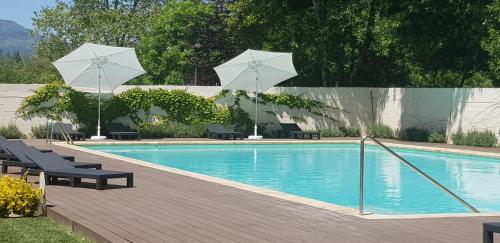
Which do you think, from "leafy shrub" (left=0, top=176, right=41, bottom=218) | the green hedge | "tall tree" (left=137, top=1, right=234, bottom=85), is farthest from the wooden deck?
"tall tree" (left=137, top=1, right=234, bottom=85)

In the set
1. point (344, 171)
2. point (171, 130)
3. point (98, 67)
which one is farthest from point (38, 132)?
point (344, 171)

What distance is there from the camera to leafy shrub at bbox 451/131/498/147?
916 inches

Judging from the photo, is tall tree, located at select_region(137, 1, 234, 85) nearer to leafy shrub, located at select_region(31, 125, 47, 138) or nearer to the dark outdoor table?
leafy shrub, located at select_region(31, 125, 47, 138)

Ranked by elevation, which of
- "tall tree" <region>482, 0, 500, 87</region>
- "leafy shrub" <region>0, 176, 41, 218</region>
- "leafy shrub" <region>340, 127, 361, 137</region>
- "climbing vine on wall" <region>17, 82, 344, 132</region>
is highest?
"tall tree" <region>482, 0, 500, 87</region>

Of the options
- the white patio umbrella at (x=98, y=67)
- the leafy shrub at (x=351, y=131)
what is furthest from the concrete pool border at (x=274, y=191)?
the leafy shrub at (x=351, y=131)

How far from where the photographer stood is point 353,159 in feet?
67.3

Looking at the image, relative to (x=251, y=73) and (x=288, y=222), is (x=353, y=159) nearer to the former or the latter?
(x=251, y=73)

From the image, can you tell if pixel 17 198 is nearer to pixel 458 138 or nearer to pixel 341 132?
pixel 458 138

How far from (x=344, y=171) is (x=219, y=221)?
32.3 feet

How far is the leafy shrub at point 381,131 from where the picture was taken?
2739cm

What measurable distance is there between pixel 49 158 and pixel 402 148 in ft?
44.2

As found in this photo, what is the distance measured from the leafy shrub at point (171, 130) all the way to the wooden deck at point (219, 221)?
14.8m

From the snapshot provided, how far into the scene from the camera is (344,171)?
17281 millimetres

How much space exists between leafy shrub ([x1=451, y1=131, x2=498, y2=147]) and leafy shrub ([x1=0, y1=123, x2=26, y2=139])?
45.5 feet
